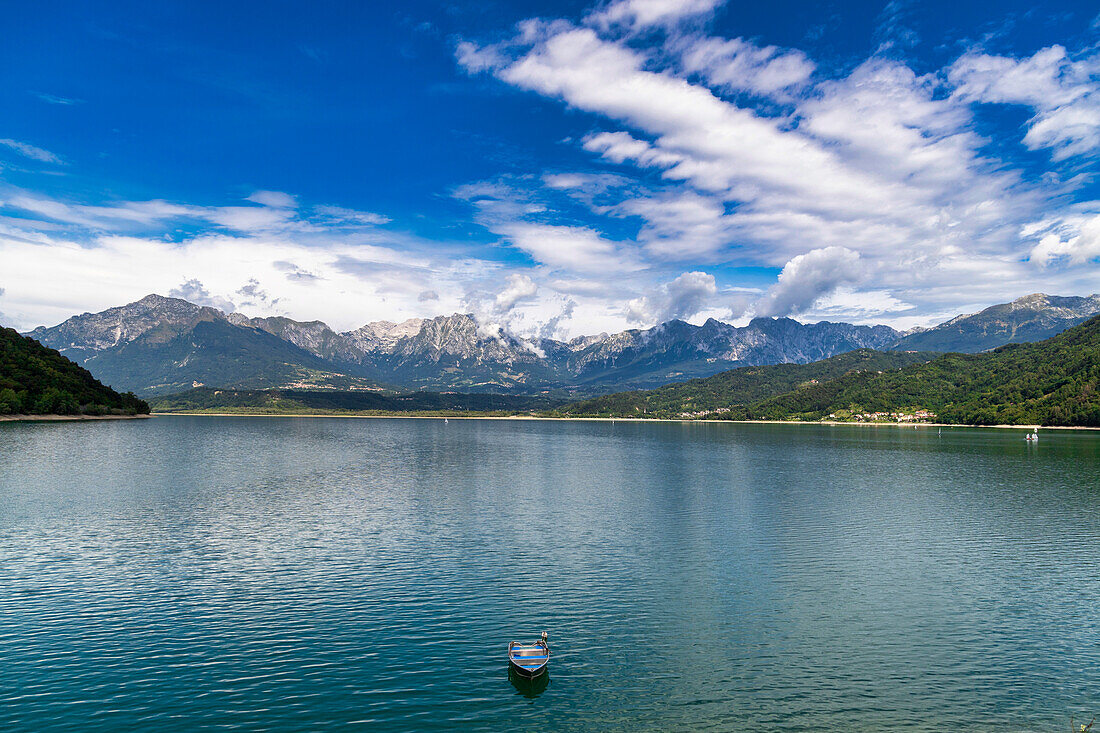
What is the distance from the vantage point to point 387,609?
38938 millimetres

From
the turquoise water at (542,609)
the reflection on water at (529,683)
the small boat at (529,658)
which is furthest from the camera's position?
the small boat at (529,658)

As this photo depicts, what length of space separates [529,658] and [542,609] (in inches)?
387

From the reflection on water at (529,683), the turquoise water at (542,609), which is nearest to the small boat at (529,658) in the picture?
the reflection on water at (529,683)

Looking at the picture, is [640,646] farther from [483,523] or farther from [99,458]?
[99,458]

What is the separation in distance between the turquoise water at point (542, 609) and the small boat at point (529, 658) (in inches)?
34.3

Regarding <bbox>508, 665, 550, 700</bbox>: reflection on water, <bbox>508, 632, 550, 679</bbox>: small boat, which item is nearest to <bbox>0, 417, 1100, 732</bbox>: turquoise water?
<bbox>508, 665, 550, 700</bbox>: reflection on water

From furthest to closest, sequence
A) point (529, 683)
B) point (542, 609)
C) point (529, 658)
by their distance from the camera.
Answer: point (542, 609)
point (529, 658)
point (529, 683)

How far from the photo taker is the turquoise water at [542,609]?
27.1 metres

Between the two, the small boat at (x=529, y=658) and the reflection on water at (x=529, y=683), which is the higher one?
the small boat at (x=529, y=658)

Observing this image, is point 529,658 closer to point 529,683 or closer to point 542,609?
point 529,683

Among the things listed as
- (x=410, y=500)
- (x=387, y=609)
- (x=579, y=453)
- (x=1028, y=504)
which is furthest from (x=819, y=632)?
(x=579, y=453)

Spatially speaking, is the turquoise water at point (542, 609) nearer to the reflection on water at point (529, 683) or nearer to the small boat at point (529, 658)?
the reflection on water at point (529, 683)

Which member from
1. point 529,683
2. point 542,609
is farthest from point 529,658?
point 542,609

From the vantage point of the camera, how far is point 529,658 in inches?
1171
